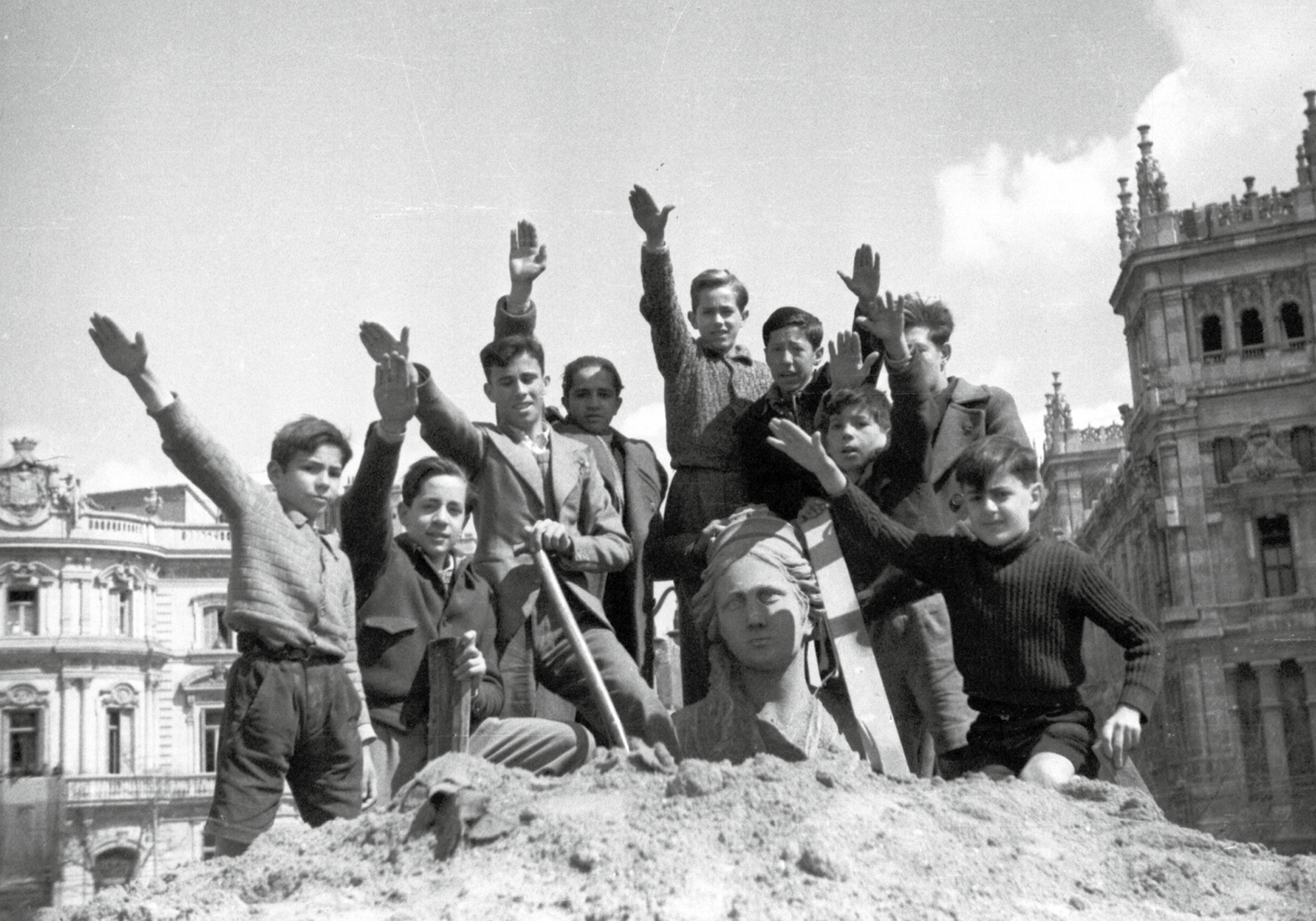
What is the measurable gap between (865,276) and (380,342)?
6.69ft

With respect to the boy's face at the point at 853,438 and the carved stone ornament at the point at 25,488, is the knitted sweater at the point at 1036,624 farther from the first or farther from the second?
the carved stone ornament at the point at 25,488

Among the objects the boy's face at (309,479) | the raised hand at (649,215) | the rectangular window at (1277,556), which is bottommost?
the boy's face at (309,479)

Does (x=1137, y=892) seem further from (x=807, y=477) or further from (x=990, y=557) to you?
(x=807, y=477)

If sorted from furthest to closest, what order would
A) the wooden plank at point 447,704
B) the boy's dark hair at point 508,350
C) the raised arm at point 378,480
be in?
the boy's dark hair at point 508,350 < the raised arm at point 378,480 < the wooden plank at point 447,704

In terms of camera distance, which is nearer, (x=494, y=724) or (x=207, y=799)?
(x=494, y=724)

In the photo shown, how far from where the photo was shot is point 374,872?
467 cm

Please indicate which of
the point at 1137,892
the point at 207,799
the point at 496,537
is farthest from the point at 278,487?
the point at 207,799

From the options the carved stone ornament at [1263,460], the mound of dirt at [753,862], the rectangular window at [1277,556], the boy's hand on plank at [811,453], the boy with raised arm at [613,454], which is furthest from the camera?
the rectangular window at [1277,556]

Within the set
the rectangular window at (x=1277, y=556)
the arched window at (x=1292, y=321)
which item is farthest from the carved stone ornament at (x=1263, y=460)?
the arched window at (x=1292, y=321)

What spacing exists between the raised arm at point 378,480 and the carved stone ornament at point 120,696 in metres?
45.9

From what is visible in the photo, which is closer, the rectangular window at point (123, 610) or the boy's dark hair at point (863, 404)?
the boy's dark hair at point (863, 404)

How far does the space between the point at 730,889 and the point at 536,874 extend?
53 centimetres

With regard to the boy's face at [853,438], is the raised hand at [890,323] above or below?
above

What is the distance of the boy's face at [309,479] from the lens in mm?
6703
